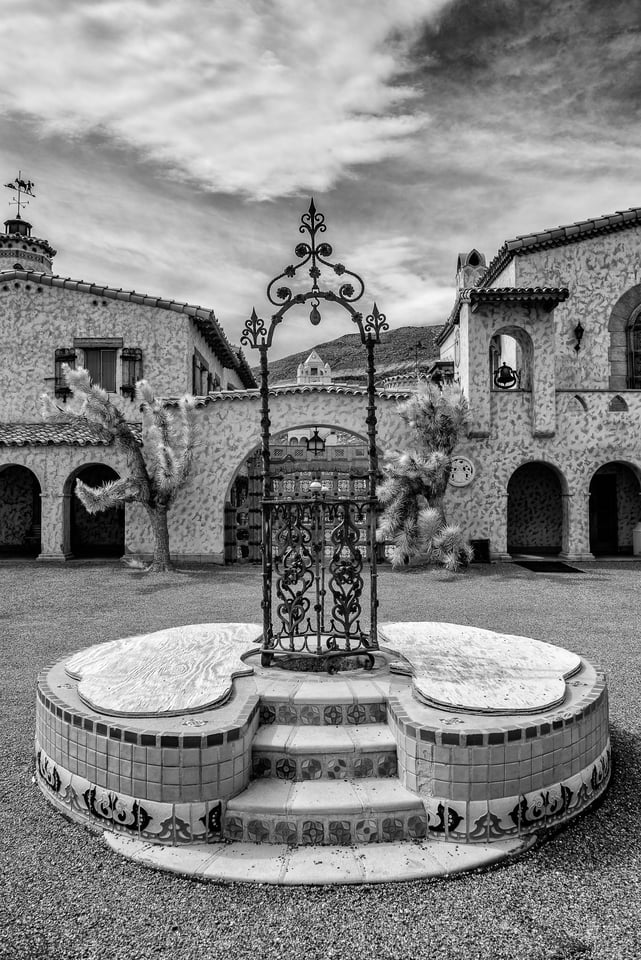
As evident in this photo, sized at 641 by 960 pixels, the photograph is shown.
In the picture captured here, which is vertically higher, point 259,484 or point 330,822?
point 259,484

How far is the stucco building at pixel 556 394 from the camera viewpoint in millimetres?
15430

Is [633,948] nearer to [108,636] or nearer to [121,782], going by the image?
Answer: [121,782]

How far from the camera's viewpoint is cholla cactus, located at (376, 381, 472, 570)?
13.9 meters

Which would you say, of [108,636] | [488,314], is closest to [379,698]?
[108,636]

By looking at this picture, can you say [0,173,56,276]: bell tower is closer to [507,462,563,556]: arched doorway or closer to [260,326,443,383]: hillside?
[507,462,563,556]: arched doorway

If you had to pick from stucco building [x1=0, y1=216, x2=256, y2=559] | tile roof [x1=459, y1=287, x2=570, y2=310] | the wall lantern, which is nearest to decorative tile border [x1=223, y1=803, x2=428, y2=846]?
tile roof [x1=459, y1=287, x2=570, y2=310]

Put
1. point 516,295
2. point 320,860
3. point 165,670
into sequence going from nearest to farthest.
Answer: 1. point 320,860
2. point 165,670
3. point 516,295

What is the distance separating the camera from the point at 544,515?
18422 millimetres

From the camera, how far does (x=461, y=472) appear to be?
15.3 m

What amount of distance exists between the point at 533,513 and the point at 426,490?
589cm

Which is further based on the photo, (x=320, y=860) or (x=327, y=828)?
(x=327, y=828)

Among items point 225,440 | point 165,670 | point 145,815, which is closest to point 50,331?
point 225,440

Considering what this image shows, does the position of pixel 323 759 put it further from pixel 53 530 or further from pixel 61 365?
pixel 61 365

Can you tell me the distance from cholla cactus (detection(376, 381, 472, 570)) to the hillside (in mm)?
49760
